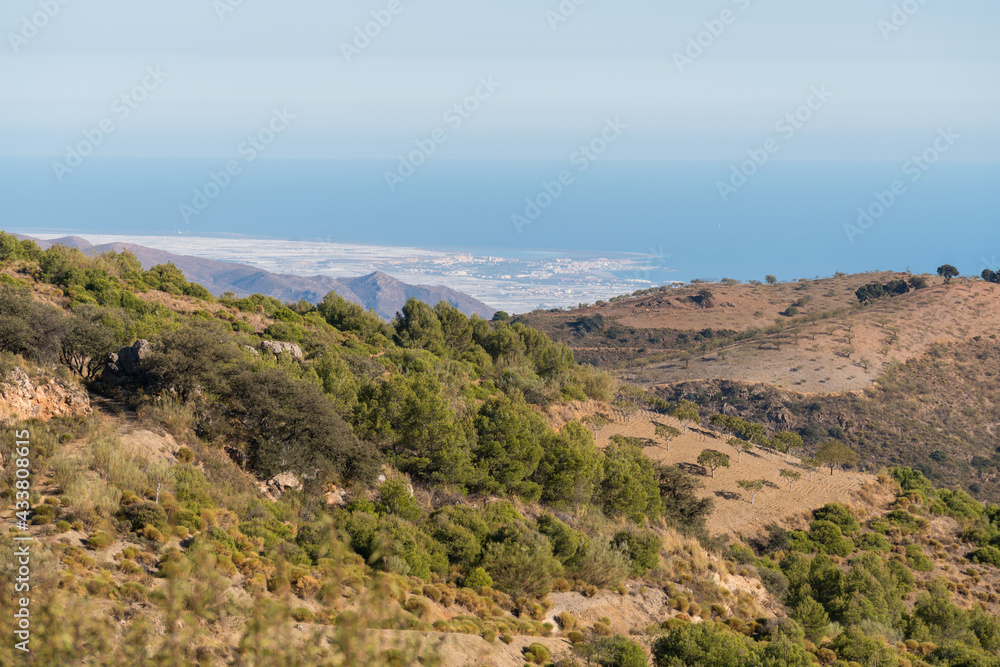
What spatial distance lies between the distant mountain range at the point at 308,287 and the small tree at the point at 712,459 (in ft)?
315

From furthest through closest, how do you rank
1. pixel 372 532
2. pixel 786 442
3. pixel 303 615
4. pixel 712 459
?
pixel 786 442
pixel 712 459
pixel 372 532
pixel 303 615

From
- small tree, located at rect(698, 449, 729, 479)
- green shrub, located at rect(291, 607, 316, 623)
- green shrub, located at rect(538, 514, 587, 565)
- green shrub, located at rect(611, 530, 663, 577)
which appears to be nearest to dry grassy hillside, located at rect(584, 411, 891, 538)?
small tree, located at rect(698, 449, 729, 479)

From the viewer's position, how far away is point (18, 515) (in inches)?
407

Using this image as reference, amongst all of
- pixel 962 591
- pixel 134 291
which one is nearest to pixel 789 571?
pixel 962 591

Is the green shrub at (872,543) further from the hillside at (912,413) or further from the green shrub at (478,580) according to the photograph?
the hillside at (912,413)

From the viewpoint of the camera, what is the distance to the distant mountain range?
12888 cm

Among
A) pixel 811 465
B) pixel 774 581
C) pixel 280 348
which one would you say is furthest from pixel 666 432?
pixel 280 348

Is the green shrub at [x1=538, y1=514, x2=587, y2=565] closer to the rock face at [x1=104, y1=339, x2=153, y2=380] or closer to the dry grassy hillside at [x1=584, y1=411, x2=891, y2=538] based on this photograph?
the dry grassy hillside at [x1=584, y1=411, x2=891, y2=538]

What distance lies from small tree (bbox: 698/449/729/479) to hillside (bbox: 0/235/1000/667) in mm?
1427

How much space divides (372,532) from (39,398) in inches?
289

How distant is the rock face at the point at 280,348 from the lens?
23.2 m

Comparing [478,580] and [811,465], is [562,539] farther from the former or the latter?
[811,465]

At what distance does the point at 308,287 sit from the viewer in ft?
451

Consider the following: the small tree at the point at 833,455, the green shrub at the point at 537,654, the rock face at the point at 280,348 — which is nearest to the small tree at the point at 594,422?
the small tree at the point at 833,455
